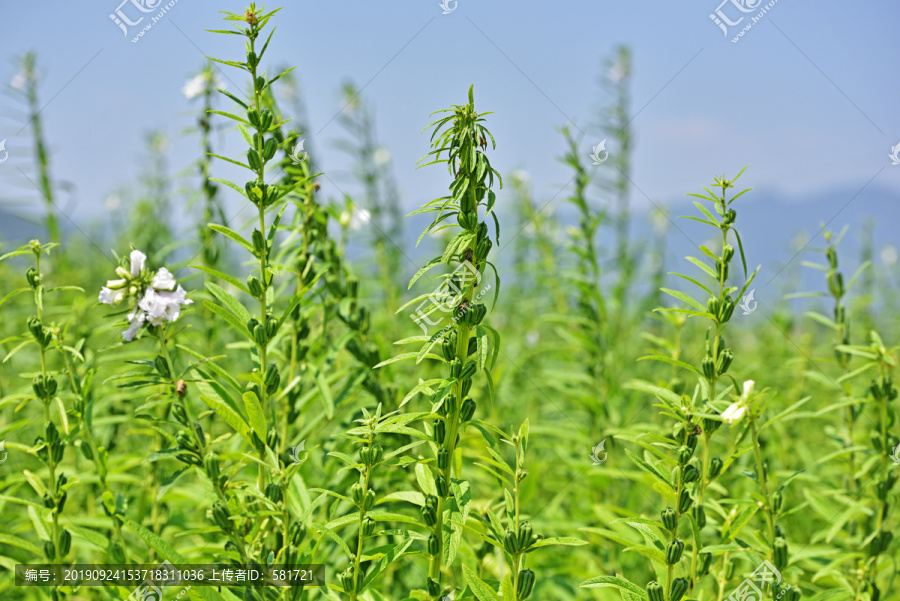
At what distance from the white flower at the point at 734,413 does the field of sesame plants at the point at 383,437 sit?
0.01 metres

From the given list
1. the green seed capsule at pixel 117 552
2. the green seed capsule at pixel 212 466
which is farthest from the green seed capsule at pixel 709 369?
the green seed capsule at pixel 117 552

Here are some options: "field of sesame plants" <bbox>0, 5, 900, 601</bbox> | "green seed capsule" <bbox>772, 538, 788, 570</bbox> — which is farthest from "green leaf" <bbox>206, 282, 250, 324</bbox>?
"green seed capsule" <bbox>772, 538, 788, 570</bbox>

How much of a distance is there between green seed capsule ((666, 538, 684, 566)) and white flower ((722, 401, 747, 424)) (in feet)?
0.78

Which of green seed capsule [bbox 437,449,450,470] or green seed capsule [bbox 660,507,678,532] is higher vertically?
green seed capsule [bbox 437,449,450,470]

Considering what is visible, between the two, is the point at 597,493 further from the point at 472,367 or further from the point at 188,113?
the point at 188,113

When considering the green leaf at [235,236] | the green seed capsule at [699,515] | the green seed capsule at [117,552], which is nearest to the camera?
the green seed capsule at [699,515]

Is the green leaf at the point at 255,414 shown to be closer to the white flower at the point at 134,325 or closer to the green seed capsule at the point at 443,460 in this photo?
the white flower at the point at 134,325

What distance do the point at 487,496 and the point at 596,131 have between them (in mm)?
2757

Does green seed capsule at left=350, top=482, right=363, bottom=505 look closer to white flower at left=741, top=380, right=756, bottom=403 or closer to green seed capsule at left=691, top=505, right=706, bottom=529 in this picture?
green seed capsule at left=691, top=505, right=706, bottom=529

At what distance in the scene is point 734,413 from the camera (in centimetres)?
110

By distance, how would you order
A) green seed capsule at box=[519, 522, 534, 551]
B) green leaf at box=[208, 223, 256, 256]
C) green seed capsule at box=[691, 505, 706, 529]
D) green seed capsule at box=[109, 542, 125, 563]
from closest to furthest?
green seed capsule at box=[519, 522, 534, 551] < green seed capsule at box=[691, 505, 706, 529] < green leaf at box=[208, 223, 256, 256] < green seed capsule at box=[109, 542, 125, 563]

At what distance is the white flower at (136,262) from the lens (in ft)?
4.11

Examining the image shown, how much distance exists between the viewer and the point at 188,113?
2057mm

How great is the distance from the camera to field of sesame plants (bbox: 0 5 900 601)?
114 cm
